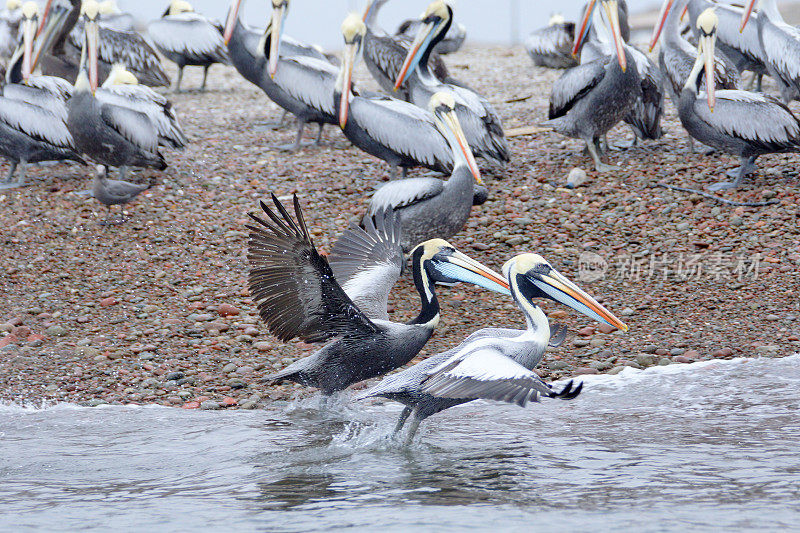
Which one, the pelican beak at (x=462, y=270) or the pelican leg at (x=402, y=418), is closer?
the pelican leg at (x=402, y=418)

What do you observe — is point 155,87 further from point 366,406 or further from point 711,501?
point 711,501

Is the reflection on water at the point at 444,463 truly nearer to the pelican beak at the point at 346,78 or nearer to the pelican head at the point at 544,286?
the pelican head at the point at 544,286

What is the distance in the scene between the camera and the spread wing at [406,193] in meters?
6.12

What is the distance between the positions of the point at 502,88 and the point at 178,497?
890 cm

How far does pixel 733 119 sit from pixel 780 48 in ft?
5.32

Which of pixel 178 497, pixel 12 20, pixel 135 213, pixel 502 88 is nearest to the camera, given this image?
pixel 178 497

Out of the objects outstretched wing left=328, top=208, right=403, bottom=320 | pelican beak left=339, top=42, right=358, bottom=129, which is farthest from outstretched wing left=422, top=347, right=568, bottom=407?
pelican beak left=339, top=42, right=358, bottom=129

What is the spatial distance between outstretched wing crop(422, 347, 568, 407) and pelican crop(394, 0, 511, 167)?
3.67m

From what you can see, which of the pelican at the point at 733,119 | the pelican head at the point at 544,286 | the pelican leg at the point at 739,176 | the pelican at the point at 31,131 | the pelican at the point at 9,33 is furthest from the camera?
the pelican at the point at 9,33

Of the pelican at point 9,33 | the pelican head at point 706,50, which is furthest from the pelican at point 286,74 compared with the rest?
the pelican at point 9,33

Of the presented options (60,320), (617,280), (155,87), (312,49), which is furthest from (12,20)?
(617,280)

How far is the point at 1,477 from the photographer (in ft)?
13.0

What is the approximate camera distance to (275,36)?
28.7 feet

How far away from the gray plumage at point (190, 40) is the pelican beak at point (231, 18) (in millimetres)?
2082
